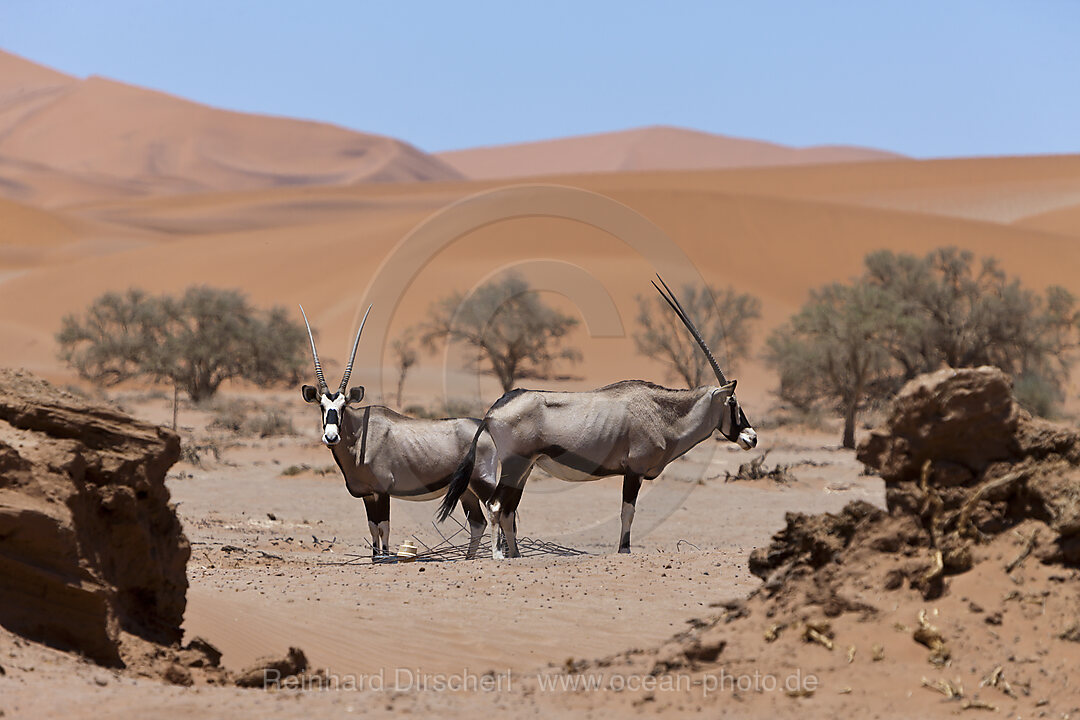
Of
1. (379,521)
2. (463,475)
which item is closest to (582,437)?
(463,475)

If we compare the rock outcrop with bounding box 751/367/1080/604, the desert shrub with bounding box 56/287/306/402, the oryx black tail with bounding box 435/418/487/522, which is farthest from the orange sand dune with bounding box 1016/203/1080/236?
the rock outcrop with bounding box 751/367/1080/604

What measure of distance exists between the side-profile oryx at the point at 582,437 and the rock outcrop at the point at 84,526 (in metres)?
4.11

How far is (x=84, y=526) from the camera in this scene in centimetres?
588

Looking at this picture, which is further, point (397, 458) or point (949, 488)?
point (397, 458)

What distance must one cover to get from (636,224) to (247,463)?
150ft

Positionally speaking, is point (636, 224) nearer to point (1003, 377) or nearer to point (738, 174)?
point (738, 174)

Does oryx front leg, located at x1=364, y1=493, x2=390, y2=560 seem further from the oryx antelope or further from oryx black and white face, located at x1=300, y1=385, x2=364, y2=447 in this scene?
oryx black and white face, located at x1=300, y1=385, x2=364, y2=447

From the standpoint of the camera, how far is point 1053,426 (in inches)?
229

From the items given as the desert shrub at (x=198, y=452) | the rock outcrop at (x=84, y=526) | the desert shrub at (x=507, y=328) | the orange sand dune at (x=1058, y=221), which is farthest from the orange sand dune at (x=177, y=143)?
the rock outcrop at (x=84, y=526)

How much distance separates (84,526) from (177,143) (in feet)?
553

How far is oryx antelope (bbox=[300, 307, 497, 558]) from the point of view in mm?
10594

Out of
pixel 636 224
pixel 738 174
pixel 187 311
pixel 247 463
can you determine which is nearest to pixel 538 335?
pixel 187 311

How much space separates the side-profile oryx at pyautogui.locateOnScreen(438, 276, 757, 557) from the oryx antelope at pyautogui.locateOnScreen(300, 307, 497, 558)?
0.43ft

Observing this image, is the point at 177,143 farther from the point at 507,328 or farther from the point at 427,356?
the point at 507,328
